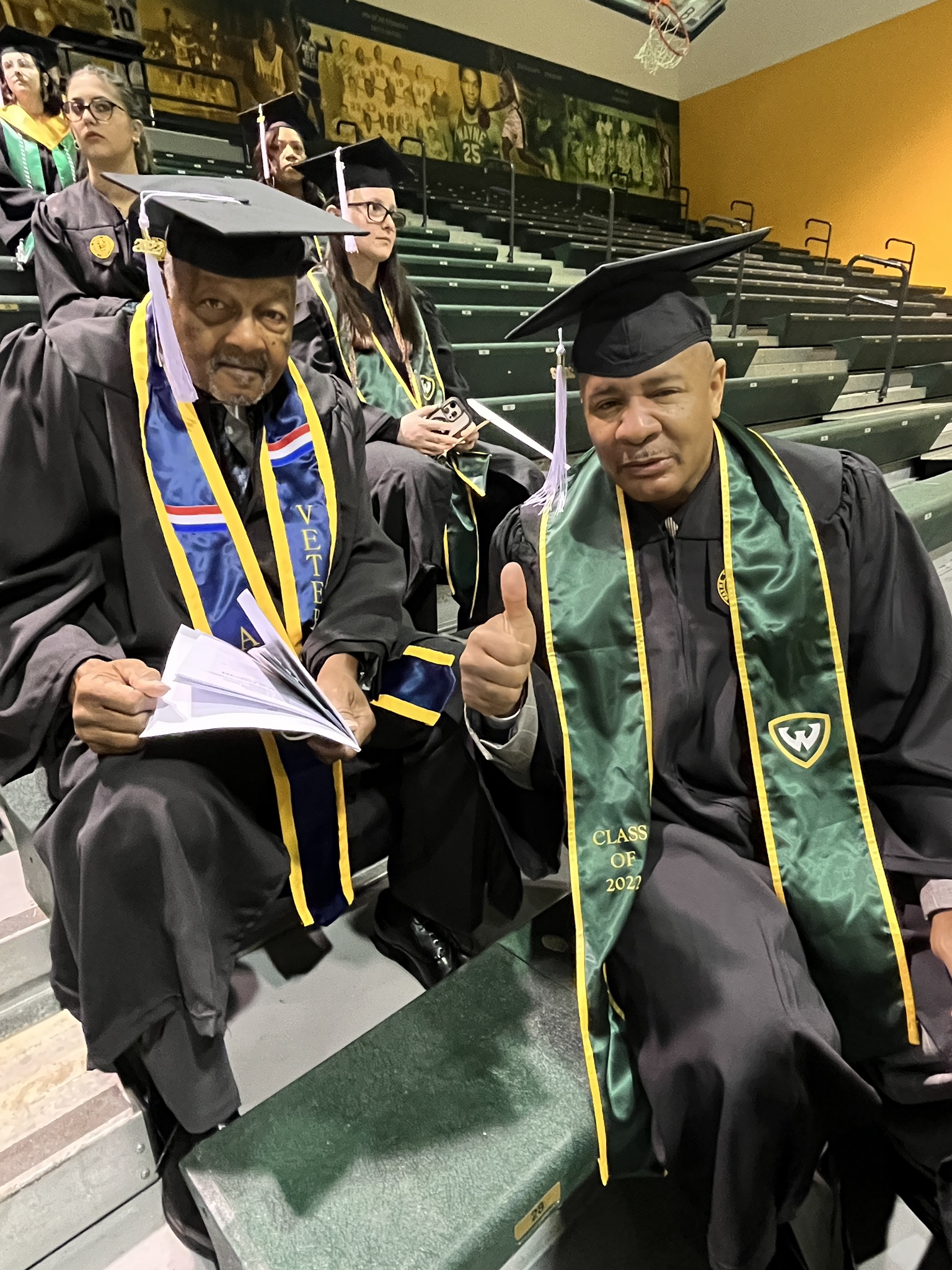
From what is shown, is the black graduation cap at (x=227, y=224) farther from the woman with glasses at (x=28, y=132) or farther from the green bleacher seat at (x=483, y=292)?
the green bleacher seat at (x=483, y=292)

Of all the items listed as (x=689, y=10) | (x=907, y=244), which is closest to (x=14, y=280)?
(x=689, y=10)

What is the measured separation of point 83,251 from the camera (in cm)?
215

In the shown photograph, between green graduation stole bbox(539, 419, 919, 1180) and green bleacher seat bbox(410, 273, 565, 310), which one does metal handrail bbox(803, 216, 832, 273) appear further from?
green graduation stole bbox(539, 419, 919, 1180)

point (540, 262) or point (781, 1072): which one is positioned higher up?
point (540, 262)

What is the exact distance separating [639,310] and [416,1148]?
1147 mm

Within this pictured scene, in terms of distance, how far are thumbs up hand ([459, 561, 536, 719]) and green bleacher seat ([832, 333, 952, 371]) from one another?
696cm

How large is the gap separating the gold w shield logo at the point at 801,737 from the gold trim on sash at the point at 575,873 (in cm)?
30

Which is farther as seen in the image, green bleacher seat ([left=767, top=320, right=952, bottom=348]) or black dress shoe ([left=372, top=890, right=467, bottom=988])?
green bleacher seat ([left=767, top=320, right=952, bottom=348])

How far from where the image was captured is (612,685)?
3.59 ft

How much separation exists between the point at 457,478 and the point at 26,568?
1324mm

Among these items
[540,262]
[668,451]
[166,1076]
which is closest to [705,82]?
[540,262]

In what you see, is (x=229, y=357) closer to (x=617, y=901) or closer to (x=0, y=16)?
(x=617, y=901)

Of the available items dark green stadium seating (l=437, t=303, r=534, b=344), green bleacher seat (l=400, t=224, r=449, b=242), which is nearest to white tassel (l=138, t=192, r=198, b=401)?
dark green stadium seating (l=437, t=303, r=534, b=344)

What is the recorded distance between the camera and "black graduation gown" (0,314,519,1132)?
956 millimetres
